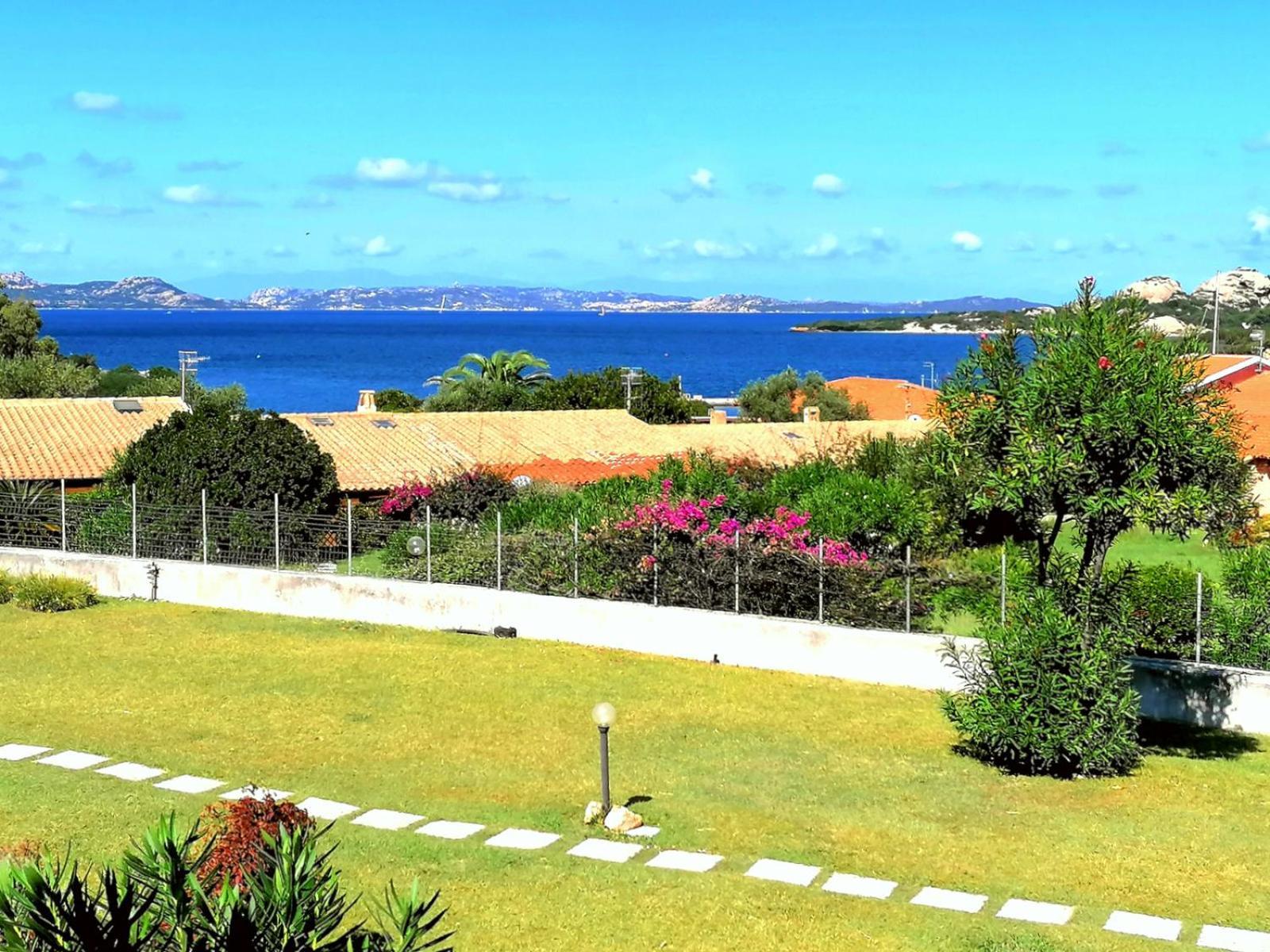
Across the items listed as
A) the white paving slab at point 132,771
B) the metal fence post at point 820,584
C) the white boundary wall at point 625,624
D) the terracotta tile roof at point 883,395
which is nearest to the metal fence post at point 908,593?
the white boundary wall at point 625,624

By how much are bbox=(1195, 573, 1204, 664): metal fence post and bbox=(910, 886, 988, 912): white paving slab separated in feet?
27.9

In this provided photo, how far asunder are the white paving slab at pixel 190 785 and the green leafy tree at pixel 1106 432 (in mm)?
8863

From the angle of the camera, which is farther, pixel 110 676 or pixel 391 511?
pixel 391 511

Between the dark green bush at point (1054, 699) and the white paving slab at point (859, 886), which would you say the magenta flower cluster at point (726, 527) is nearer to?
the dark green bush at point (1054, 699)

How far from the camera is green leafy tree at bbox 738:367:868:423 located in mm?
74125

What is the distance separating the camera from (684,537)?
80.0ft

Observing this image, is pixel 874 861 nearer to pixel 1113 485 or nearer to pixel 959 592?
pixel 1113 485


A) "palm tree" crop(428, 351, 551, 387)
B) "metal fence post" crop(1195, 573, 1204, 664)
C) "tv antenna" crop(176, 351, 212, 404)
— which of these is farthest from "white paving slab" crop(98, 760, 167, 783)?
"palm tree" crop(428, 351, 551, 387)

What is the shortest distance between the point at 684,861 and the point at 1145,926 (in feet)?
12.5

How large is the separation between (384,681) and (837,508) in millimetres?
9290

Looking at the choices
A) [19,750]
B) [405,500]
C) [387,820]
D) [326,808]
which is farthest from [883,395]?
[387,820]

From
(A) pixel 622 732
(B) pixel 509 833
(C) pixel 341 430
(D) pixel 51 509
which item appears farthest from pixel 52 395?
(B) pixel 509 833

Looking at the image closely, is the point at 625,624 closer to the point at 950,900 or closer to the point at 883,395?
the point at 950,900

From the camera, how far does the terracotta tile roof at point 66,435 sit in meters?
36.7
